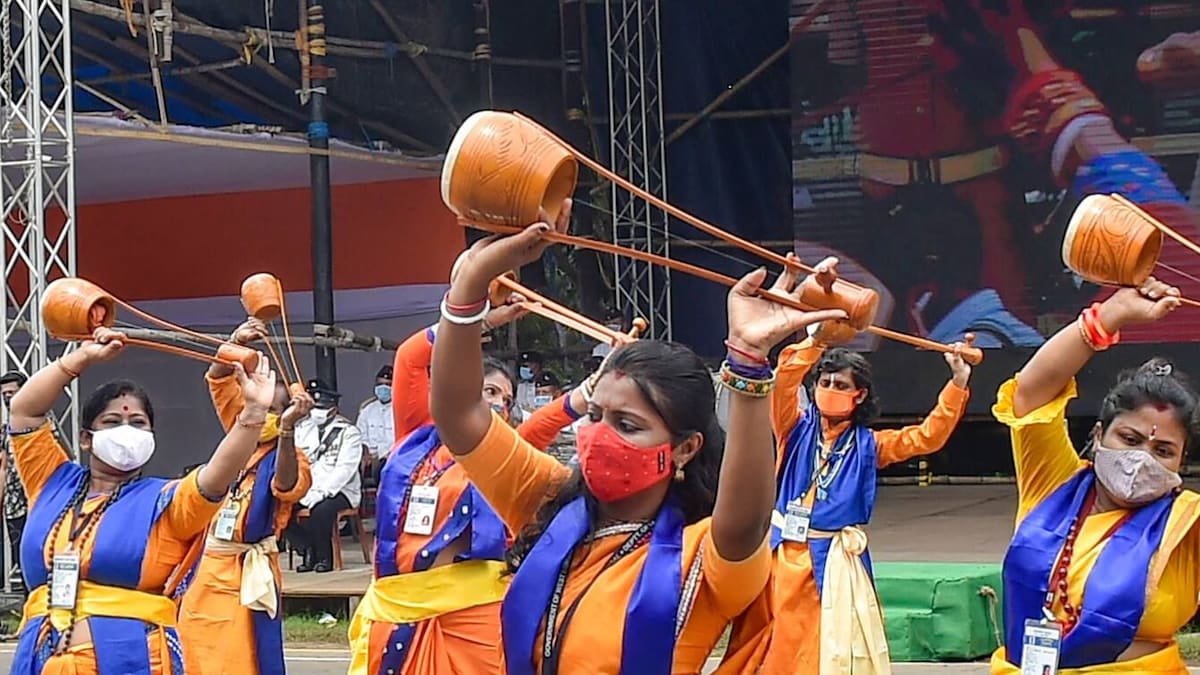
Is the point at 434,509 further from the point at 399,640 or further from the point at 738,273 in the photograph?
the point at 738,273

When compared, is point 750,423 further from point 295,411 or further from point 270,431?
point 270,431

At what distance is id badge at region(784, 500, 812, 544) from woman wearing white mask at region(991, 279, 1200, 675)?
7.86 feet

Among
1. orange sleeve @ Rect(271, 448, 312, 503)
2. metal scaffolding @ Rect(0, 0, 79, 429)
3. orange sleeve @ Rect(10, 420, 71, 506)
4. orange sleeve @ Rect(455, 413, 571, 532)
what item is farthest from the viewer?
metal scaffolding @ Rect(0, 0, 79, 429)

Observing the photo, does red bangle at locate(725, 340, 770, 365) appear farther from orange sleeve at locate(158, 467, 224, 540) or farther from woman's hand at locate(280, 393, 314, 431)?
woman's hand at locate(280, 393, 314, 431)

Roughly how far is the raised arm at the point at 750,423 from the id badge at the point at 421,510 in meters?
1.83

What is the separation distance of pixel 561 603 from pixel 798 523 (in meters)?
3.30

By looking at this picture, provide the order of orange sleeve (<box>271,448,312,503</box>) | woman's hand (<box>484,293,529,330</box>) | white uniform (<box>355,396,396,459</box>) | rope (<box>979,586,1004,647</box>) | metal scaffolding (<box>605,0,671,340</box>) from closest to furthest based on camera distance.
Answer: woman's hand (<box>484,293,529,330</box>) < orange sleeve (<box>271,448,312,503</box>) < rope (<box>979,586,1004,647</box>) < white uniform (<box>355,396,396,459</box>) < metal scaffolding (<box>605,0,671,340</box>)

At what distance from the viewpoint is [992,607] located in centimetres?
725

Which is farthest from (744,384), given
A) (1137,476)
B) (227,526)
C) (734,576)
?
(227,526)

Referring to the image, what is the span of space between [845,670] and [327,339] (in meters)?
5.81

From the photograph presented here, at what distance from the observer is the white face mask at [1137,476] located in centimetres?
324

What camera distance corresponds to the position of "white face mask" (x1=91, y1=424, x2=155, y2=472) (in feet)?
13.5

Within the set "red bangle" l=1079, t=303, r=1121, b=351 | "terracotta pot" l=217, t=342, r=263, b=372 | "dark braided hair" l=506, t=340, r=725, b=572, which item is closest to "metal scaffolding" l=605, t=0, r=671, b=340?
"terracotta pot" l=217, t=342, r=263, b=372

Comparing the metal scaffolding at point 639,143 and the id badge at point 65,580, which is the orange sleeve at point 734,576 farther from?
the metal scaffolding at point 639,143
